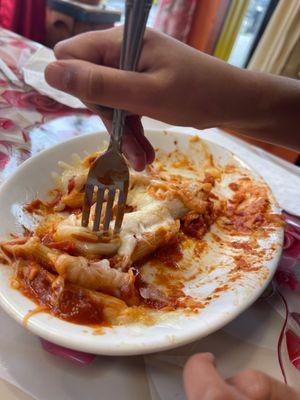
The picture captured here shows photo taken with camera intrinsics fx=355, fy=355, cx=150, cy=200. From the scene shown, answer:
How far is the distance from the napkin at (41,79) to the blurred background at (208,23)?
1393 mm

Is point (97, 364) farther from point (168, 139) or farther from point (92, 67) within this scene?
point (168, 139)

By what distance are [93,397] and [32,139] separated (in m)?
0.95

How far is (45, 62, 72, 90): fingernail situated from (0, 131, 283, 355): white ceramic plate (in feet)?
1.02

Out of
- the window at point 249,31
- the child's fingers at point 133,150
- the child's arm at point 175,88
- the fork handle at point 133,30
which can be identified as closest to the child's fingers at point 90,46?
the child's arm at point 175,88

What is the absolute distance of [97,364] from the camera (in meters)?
0.64

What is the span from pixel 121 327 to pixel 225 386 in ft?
0.78

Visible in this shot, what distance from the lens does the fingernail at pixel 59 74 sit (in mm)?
678

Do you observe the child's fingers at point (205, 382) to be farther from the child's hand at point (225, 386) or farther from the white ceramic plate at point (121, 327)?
the white ceramic plate at point (121, 327)

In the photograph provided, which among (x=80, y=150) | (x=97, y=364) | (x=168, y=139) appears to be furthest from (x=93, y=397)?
(x=168, y=139)

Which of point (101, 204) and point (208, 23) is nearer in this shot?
point (101, 204)

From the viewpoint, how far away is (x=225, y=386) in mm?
454

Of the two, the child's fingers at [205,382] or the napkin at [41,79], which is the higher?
the child's fingers at [205,382]

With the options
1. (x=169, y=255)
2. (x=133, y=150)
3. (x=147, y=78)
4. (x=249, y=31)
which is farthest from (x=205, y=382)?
(x=249, y=31)

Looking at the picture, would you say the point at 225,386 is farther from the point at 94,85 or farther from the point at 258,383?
the point at 94,85
